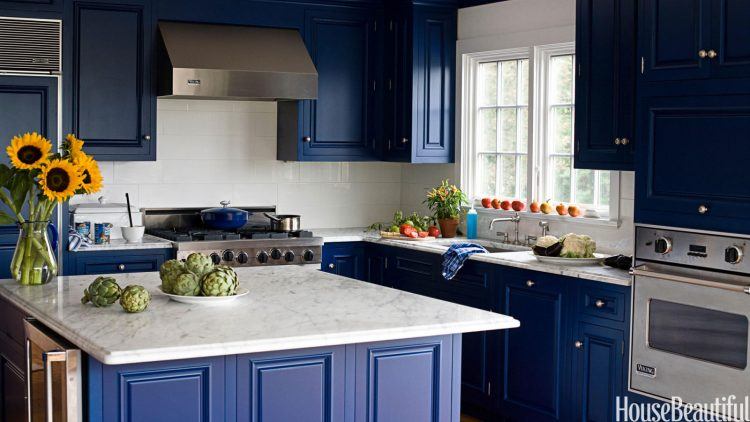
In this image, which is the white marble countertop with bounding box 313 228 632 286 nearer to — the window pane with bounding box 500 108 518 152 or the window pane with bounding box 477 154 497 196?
the window pane with bounding box 477 154 497 196

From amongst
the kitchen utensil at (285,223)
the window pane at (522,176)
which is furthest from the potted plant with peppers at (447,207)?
the kitchen utensil at (285,223)

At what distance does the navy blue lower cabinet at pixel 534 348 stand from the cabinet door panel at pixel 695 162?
0.77 metres

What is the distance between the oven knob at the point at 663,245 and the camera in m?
4.47

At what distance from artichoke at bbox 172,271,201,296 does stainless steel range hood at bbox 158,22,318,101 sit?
2635 mm

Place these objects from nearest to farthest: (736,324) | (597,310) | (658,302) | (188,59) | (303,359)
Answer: (303,359) < (736,324) < (658,302) < (597,310) < (188,59)

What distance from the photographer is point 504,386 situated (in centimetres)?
553

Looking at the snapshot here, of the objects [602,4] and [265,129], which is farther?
Result: [265,129]

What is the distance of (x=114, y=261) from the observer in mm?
5949

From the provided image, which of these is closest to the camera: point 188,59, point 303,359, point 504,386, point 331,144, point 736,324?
point 303,359

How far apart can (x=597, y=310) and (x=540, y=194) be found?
4.96ft

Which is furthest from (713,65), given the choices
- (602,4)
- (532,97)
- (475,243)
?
(475,243)

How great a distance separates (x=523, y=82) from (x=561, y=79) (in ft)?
1.32

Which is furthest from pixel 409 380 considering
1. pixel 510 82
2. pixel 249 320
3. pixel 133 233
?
pixel 510 82

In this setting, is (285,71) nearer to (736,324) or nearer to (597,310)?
(597,310)
